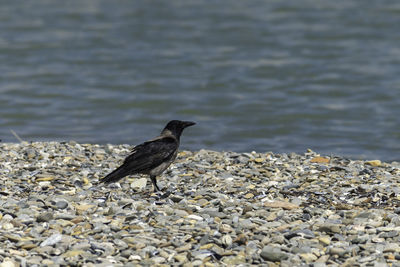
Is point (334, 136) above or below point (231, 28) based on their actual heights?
below

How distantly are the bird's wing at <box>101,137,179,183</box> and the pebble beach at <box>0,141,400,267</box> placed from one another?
27cm

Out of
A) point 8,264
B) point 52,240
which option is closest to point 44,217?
point 52,240

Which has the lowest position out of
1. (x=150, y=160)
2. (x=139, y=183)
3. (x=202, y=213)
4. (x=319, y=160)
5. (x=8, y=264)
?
(x=319, y=160)

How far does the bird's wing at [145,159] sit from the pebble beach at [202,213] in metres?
0.27

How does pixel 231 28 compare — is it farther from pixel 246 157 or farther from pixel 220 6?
pixel 246 157

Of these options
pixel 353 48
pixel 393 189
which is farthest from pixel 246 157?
pixel 353 48

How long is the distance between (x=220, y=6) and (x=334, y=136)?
53.5 ft

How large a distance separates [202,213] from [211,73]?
46.9 ft

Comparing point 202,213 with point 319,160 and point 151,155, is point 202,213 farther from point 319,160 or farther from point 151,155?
point 319,160

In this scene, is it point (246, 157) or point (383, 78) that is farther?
point (383, 78)

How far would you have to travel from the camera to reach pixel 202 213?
8.68m

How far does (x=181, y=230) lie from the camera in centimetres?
804

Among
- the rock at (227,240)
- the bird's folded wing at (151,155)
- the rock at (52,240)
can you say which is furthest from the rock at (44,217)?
the rock at (227,240)

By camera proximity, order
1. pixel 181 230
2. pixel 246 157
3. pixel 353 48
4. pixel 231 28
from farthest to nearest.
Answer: pixel 231 28 < pixel 353 48 < pixel 246 157 < pixel 181 230
